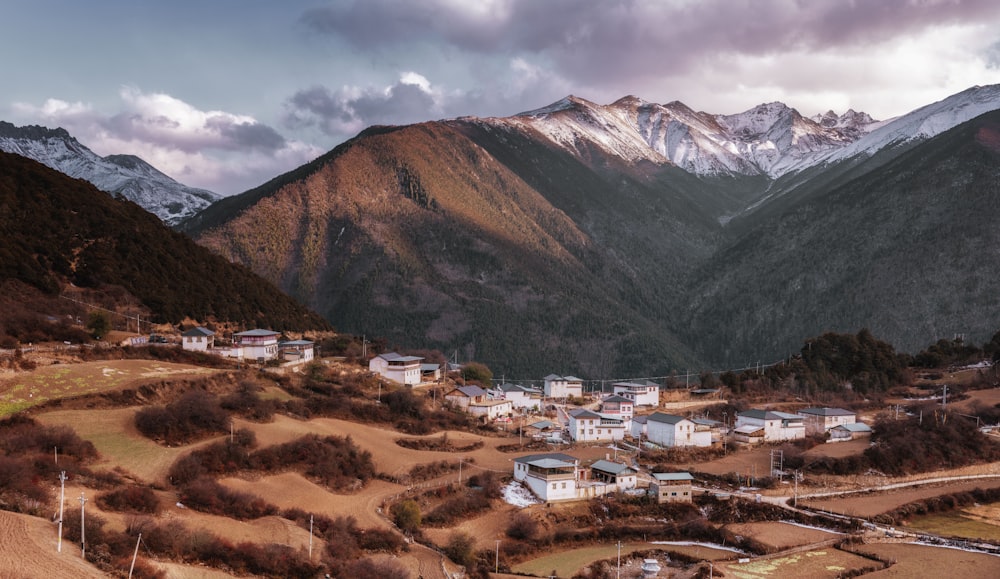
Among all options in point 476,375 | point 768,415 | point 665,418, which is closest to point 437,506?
point 665,418

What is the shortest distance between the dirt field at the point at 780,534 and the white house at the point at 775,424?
16.5 meters

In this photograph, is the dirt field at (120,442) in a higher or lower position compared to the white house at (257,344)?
lower

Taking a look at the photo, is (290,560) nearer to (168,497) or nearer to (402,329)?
(168,497)

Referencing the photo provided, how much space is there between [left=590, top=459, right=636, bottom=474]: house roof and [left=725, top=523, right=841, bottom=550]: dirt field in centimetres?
572

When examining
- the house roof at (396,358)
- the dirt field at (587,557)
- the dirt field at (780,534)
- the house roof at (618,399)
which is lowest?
the dirt field at (587,557)

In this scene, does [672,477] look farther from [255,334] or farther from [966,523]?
[255,334]

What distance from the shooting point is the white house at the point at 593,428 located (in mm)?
50656

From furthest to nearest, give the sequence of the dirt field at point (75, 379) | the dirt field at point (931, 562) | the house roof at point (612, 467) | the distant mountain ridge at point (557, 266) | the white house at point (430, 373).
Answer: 1. the distant mountain ridge at point (557, 266)
2. the white house at point (430, 373)
3. the house roof at point (612, 467)
4. the dirt field at point (75, 379)
5. the dirt field at point (931, 562)

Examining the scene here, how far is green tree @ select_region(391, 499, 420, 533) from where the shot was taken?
31562 mm

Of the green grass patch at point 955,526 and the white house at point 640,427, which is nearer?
the green grass patch at point 955,526

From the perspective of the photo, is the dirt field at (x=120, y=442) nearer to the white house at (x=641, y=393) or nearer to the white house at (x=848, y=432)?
the white house at (x=641, y=393)

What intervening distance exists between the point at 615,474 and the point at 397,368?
22.7 metres

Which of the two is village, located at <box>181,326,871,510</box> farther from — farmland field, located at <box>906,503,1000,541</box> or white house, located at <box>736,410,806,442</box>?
farmland field, located at <box>906,503,1000,541</box>

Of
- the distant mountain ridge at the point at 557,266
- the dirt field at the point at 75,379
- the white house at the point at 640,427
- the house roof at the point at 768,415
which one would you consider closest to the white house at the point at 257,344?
the dirt field at the point at 75,379
